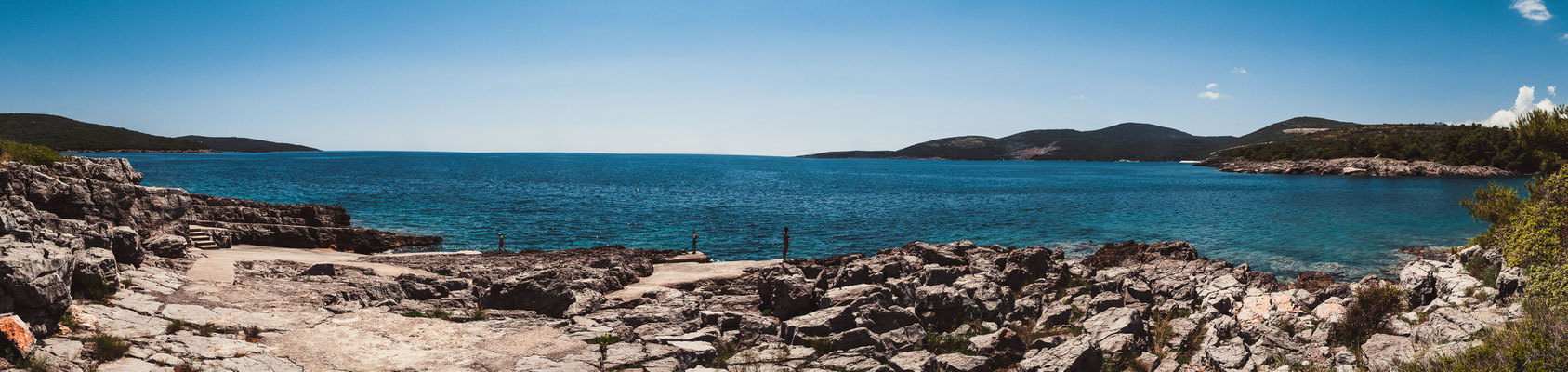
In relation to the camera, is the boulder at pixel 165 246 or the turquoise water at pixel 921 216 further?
the turquoise water at pixel 921 216

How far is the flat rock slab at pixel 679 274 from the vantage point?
2392 centimetres

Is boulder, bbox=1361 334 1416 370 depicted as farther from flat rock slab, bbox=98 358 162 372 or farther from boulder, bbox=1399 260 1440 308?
flat rock slab, bbox=98 358 162 372

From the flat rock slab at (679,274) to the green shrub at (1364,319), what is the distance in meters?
19.0

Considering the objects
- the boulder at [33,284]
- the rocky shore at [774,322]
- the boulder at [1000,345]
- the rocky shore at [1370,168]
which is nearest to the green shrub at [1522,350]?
the rocky shore at [774,322]

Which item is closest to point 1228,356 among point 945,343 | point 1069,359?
point 1069,359

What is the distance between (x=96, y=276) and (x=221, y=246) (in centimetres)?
1876

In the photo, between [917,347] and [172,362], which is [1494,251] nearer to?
[917,347]

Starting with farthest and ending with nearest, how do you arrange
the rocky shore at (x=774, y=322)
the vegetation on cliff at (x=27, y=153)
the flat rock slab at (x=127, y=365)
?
the vegetation on cliff at (x=27, y=153)
the rocky shore at (x=774, y=322)
the flat rock slab at (x=127, y=365)

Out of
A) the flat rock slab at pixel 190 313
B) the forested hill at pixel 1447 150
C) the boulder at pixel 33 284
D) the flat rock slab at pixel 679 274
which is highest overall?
the forested hill at pixel 1447 150

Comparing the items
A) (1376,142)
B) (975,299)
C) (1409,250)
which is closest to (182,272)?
(975,299)

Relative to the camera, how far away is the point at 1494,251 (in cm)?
1650

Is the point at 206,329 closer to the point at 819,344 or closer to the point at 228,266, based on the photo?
the point at 228,266

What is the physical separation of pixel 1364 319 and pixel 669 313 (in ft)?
54.0

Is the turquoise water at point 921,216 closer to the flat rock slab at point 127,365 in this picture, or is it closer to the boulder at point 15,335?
the flat rock slab at point 127,365
